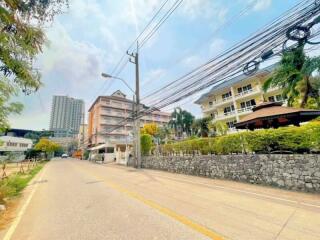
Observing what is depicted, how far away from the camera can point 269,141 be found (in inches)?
411

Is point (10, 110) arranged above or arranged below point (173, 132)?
below

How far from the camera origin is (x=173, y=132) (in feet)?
169

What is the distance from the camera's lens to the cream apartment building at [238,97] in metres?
34.0

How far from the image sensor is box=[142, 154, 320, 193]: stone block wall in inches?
328

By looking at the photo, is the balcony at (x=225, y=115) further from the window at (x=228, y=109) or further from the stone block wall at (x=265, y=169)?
the stone block wall at (x=265, y=169)

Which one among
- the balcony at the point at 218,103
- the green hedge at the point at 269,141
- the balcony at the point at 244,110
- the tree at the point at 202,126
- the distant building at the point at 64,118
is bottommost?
the green hedge at the point at 269,141

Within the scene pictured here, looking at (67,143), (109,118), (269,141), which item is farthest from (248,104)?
(67,143)

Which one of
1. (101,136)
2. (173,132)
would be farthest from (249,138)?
(101,136)

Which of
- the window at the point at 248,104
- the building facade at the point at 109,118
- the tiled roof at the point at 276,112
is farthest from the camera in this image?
the building facade at the point at 109,118

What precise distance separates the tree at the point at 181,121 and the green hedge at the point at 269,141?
32.1 meters

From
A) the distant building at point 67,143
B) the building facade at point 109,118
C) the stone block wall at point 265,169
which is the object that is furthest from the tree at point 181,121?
the distant building at point 67,143

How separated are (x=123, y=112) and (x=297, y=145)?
6774 cm

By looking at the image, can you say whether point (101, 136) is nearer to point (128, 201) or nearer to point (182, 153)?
point (182, 153)

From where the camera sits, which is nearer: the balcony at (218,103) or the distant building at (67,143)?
the balcony at (218,103)
